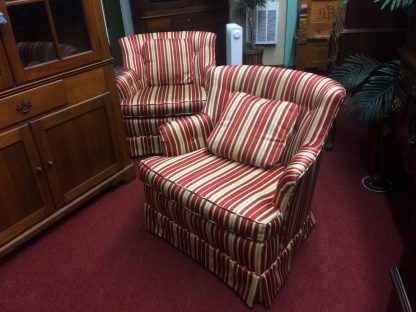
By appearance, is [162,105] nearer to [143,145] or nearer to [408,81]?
[143,145]

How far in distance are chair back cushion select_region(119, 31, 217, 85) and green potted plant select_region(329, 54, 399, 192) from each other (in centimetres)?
96

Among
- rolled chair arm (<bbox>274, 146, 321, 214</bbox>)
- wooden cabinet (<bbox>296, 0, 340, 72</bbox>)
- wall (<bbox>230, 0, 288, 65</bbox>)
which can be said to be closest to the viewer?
rolled chair arm (<bbox>274, 146, 321, 214</bbox>)

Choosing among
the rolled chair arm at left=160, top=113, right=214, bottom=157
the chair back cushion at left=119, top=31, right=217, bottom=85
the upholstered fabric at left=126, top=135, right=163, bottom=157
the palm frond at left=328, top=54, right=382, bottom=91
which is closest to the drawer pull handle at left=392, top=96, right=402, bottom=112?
the palm frond at left=328, top=54, right=382, bottom=91

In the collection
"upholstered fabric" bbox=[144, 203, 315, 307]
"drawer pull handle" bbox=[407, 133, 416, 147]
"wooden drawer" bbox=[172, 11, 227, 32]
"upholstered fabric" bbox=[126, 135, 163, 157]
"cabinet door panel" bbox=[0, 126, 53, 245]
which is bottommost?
"upholstered fabric" bbox=[144, 203, 315, 307]

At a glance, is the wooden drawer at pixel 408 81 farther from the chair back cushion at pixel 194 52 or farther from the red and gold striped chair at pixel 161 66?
the chair back cushion at pixel 194 52

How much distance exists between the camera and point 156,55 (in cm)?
266

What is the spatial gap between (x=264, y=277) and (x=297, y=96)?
31.3 inches

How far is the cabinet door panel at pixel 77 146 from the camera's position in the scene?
5.84ft

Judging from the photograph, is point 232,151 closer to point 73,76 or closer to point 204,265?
point 204,265

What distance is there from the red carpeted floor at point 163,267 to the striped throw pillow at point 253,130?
528 mm

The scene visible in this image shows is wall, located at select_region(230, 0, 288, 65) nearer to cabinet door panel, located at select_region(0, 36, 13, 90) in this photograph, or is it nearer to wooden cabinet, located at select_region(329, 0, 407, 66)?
wooden cabinet, located at select_region(329, 0, 407, 66)

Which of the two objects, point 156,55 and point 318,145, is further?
point 156,55

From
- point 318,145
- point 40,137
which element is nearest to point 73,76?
point 40,137

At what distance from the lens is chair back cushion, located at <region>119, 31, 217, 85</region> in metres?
2.66
